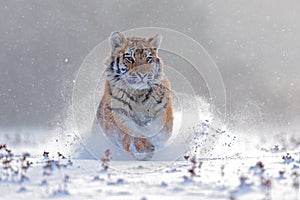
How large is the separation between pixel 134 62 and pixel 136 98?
942 mm

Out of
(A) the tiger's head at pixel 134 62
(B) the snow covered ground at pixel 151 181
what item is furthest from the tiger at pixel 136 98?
(B) the snow covered ground at pixel 151 181

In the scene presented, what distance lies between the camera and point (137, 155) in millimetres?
11070

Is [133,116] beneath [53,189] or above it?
above

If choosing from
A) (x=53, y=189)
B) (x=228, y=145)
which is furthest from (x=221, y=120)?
(x=53, y=189)

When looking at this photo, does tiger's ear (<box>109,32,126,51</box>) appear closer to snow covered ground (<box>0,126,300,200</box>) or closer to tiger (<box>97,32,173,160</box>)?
tiger (<box>97,32,173,160</box>)

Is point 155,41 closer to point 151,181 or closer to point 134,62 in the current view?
point 134,62

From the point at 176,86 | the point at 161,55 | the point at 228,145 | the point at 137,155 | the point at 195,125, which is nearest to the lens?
the point at 137,155

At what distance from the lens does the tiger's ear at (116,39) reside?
11266mm

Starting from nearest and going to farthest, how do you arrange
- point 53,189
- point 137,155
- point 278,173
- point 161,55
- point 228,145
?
point 53,189
point 278,173
point 137,155
point 161,55
point 228,145

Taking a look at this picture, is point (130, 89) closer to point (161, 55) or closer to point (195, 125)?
point (161, 55)

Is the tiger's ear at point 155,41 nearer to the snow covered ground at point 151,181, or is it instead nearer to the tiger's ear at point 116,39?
the tiger's ear at point 116,39

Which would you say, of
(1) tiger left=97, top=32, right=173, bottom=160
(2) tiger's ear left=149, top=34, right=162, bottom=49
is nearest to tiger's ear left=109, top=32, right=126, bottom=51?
(1) tiger left=97, top=32, right=173, bottom=160

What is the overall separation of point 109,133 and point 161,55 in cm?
237

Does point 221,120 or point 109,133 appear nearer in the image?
point 109,133
